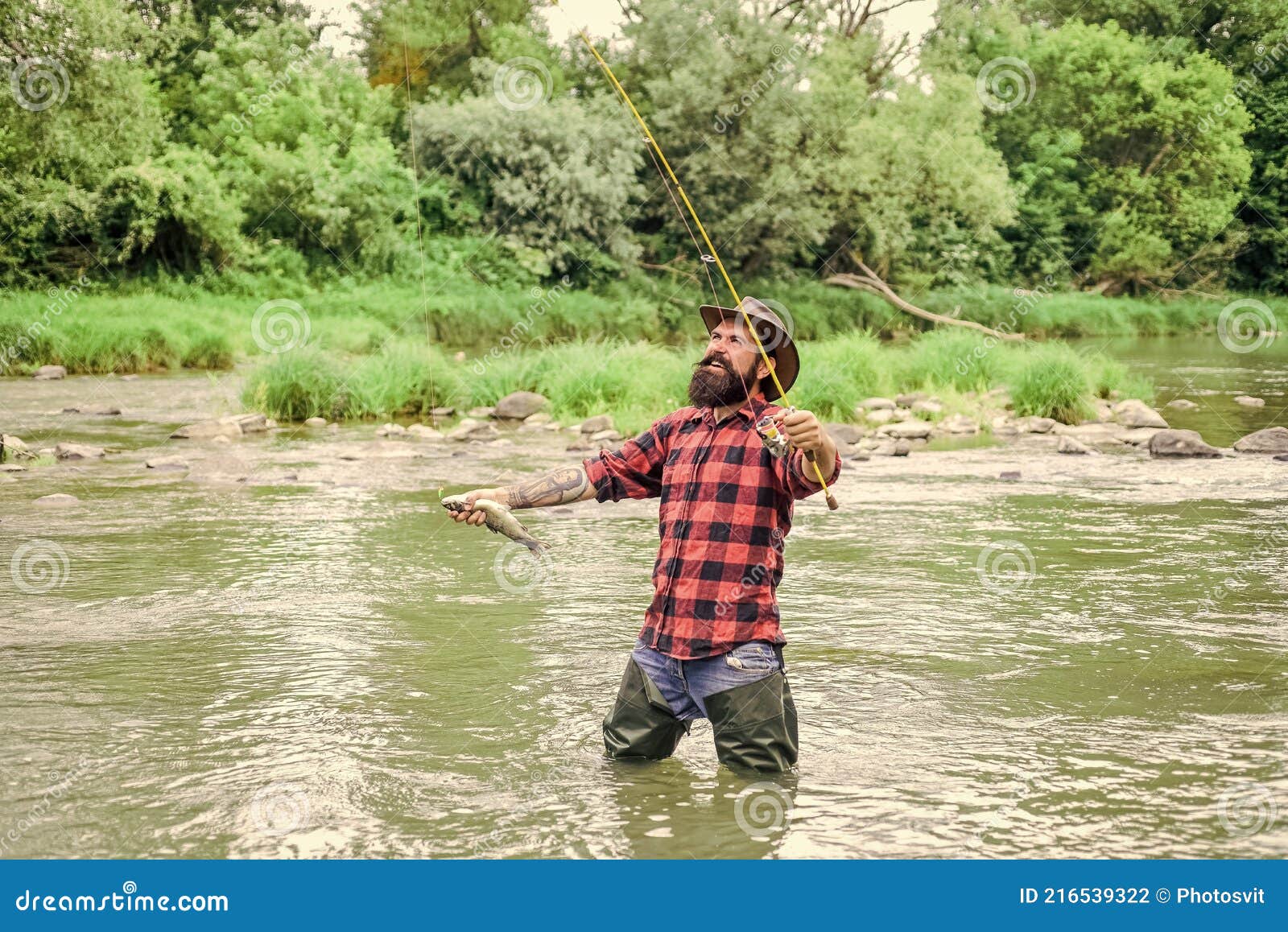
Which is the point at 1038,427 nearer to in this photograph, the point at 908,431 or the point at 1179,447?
the point at 908,431

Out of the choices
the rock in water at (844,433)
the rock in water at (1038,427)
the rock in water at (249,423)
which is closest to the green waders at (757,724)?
the rock in water at (844,433)

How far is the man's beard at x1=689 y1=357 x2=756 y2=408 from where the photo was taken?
4305mm

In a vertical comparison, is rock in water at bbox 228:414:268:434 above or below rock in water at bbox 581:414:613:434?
below

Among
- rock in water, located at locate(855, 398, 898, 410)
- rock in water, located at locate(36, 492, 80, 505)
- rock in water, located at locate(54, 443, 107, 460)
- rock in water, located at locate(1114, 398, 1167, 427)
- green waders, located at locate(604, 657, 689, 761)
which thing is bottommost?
rock in water, located at locate(36, 492, 80, 505)

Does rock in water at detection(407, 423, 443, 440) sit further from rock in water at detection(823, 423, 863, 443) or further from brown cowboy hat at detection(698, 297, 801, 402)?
brown cowboy hat at detection(698, 297, 801, 402)

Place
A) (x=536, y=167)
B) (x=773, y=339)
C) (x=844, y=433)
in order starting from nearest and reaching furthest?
1. (x=773, y=339)
2. (x=844, y=433)
3. (x=536, y=167)

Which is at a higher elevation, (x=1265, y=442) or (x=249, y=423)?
(x=1265, y=442)

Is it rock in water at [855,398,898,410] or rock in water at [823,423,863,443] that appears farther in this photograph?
rock in water at [855,398,898,410]

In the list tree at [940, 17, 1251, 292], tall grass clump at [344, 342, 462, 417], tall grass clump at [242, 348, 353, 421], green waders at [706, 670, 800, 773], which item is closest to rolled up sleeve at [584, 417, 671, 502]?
green waders at [706, 670, 800, 773]

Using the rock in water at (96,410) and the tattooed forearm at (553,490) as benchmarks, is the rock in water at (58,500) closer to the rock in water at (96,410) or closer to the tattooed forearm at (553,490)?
the rock in water at (96,410)

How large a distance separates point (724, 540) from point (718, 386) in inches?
18.7

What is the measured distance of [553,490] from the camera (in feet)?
15.1

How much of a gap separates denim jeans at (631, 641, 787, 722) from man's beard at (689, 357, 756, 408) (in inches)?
29.6

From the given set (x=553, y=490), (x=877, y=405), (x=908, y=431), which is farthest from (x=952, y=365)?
(x=553, y=490)
